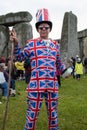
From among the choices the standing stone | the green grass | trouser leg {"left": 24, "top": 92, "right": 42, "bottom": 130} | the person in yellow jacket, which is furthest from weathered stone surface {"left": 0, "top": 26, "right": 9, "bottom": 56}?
trouser leg {"left": 24, "top": 92, "right": 42, "bottom": 130}

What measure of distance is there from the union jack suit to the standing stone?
21.2 meters

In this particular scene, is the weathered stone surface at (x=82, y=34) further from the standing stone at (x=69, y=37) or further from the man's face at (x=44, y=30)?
the man's face at (x=44, y=30)

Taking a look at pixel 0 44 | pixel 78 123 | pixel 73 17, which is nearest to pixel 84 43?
pixel 73 17

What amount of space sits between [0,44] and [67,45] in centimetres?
430

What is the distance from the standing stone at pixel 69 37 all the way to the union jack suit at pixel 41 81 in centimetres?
2123

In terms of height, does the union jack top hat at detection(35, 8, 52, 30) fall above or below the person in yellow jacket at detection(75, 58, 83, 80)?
above

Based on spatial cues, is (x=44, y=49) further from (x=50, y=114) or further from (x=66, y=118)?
(x=66, y=118)

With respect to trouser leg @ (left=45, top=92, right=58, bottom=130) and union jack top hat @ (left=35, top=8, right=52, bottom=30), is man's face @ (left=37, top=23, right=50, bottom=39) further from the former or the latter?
trouser leg @ (left=45, top=92, right=58, bottom=130)

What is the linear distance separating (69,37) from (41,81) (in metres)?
22.1

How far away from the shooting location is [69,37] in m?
27.8

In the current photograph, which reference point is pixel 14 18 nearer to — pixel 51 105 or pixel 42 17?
pixel 42 17

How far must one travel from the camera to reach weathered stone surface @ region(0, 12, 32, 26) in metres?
25.3

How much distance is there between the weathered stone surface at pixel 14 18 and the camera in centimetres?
2530

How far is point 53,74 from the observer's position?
593 cm
